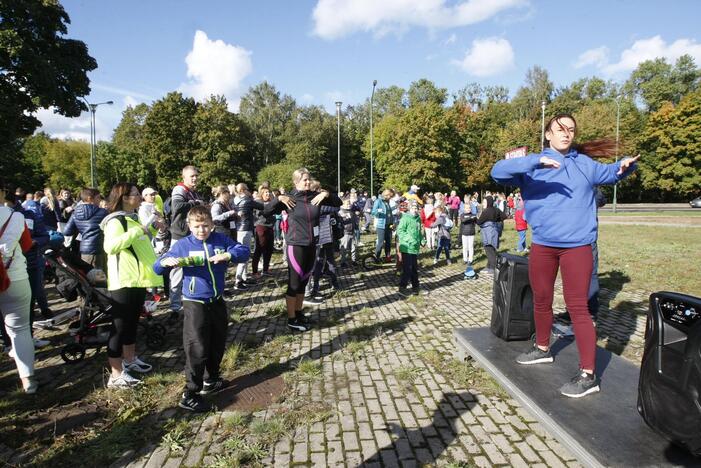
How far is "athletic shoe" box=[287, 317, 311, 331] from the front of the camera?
5973 millimetres

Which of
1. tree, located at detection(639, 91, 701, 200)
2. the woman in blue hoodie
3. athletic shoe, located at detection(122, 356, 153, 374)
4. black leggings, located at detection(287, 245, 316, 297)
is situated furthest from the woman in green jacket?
tree, located at detection(639, 91, 701, 200)

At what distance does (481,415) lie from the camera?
362cm

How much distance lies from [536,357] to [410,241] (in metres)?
4.10

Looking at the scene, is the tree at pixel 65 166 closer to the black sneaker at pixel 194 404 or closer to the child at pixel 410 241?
the child at pixel 410 241

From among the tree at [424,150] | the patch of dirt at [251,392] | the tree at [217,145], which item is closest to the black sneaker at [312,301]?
the patch of dirt at [251,392]

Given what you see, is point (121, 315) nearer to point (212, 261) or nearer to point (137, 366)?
point (137, 366)

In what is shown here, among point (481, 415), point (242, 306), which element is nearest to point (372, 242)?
point (242, 306)

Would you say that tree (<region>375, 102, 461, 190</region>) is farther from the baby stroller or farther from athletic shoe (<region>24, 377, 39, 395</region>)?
athletic shoe (<region>24, 377, 39, 395</region>)

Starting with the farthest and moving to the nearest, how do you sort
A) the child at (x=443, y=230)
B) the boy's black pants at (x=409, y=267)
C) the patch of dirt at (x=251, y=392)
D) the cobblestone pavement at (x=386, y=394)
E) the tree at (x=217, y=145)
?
the tree at (x=217, y=145) → the child at (x=443, y=230) → the boy's black pants at (x=409, y=267) → the patch of dirt at (x=251, y=392) → the cobblestone pavement at (x=386, y=394)

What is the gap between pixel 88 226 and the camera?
6180mm

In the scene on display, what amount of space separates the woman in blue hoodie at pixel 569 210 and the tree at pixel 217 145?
46084 millimetres

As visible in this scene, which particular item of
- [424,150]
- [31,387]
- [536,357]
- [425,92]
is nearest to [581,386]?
[536,357]

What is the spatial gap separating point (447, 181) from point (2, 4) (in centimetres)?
3786

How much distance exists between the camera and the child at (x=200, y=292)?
3725 millimetres
